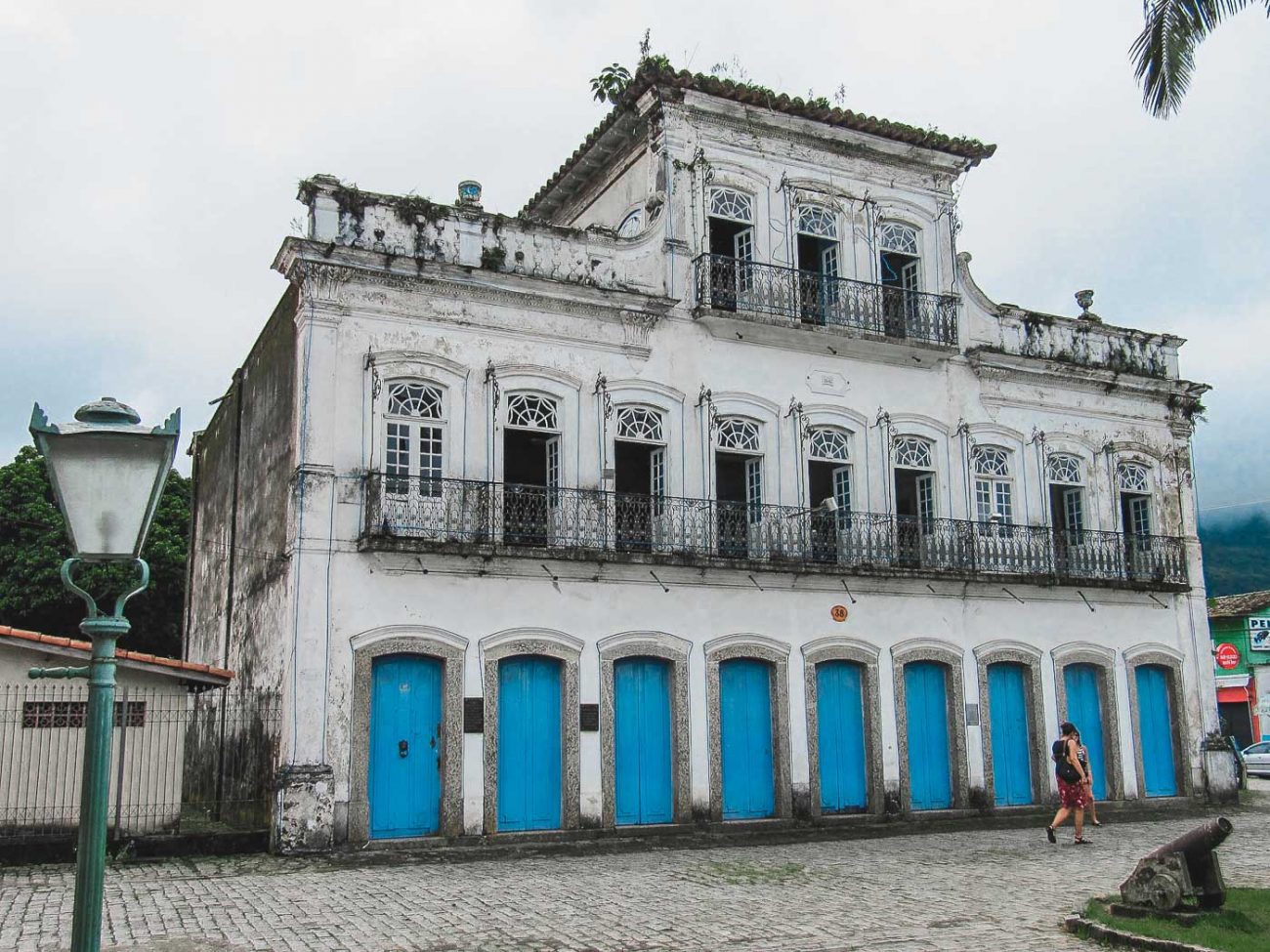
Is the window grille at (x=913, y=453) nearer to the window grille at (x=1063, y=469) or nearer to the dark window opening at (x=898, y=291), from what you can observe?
the dark window opening at (x=898, y=291)

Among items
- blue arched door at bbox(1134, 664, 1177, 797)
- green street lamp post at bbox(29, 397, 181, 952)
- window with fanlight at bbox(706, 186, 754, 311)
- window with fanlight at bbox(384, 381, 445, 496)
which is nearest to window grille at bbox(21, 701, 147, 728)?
window with fanlight at bbox(384, 381, 445, 496)

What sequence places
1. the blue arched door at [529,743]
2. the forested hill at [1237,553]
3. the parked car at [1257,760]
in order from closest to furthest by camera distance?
the blue arched door at [529,743]
the parked car at [1257,760]
the forested hill at [1237,553]

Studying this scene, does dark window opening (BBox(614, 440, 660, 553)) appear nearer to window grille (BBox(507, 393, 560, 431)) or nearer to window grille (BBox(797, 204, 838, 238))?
window grille (BBox(507, 393, 560, 431))

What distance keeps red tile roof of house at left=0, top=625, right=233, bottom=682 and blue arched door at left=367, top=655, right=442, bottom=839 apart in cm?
197

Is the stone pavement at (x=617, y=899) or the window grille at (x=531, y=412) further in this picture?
the window grille at (x=531, y=412)

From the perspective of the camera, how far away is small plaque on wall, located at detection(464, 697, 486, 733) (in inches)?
592

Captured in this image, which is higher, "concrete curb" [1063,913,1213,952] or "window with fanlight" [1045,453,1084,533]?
"window with fanlight" [1045,453,1084,533]

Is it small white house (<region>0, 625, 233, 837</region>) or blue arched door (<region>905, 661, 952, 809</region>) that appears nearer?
small white house (<region>0, 625, 233, 837</region>)

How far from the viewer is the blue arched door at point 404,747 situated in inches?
575

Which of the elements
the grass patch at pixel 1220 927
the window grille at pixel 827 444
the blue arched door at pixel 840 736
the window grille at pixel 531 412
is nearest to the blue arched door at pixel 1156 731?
the blue arched door at pixel 840 736

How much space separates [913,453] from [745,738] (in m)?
5.30

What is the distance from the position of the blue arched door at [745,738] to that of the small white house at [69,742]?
21.8 feet

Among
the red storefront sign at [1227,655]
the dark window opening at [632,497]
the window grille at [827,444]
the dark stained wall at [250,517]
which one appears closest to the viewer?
the dark stained wall at [250,517]

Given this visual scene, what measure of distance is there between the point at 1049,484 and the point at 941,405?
245 cm
